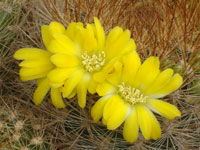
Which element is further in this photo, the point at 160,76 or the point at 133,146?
the point at 133,146

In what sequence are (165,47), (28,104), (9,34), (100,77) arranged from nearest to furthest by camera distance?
(100,77), (165,47), (28,104), (9,34)

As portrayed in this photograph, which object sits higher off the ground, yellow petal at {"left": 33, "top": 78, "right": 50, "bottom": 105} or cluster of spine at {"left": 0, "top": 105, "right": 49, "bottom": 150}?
yellow petal at {"left": 33, "top": 78, "right": 50, "bottom": 105}

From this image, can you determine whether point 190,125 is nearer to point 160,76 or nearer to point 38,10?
point 160,76

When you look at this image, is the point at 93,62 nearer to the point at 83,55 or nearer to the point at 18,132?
the point at 83,55

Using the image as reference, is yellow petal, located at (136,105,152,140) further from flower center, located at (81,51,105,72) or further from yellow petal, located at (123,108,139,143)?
flower center, located at (81,51,105,72)

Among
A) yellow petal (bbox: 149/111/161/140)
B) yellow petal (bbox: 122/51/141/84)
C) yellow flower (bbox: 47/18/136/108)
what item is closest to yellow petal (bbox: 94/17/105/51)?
yellow flower (bbox: 47/18/136/108)

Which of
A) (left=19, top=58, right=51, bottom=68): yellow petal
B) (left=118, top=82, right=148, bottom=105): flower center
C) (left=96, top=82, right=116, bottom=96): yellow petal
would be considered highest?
(left=19, top=58, right=51, bottom=68): yellow petal

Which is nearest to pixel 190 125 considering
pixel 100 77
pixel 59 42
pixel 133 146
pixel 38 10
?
pixel 133 146

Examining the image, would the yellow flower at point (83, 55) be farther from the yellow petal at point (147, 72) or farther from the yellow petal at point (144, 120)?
the yellow petal at point (144, 120)

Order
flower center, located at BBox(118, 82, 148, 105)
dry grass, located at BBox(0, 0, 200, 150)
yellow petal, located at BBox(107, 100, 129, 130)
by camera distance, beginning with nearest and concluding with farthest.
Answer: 1. yellow petal, located at BBox(107, 100, 129, 130)
2. flower center, located at BBox(118, 82, 148, 105)
3. dry grass, located at BBox(0, 0, 200, 150)
